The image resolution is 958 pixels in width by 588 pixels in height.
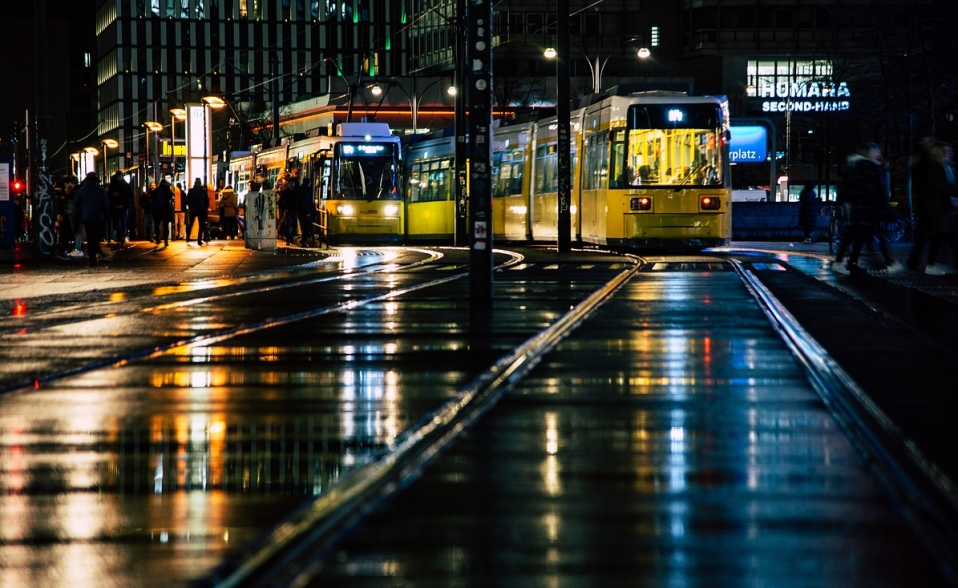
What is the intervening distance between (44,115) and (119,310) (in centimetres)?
1550

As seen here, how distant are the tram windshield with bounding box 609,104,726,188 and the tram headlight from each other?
0.31 m

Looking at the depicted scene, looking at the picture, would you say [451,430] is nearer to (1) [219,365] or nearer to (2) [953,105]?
(1) [219,365]

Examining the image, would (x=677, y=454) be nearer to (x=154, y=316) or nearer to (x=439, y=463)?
(x=439, y=463)

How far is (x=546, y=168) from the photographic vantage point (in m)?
42.8

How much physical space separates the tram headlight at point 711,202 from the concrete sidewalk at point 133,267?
8.27 m

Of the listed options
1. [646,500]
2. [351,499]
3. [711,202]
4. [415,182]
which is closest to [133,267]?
[711,202]

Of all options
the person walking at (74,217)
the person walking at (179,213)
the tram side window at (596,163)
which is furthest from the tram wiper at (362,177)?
the tram side window at (596,163)

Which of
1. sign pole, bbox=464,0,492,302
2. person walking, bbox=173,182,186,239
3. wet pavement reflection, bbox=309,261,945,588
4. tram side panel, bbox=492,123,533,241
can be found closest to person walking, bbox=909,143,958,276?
sign pole, bbox=464,0,492,302

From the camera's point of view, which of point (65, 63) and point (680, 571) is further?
point (65, 63)

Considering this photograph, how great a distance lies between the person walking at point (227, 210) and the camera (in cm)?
5620

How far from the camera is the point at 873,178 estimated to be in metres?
24.1

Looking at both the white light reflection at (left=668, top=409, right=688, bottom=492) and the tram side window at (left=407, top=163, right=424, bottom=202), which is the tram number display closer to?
the tram side window at (left=407, top=163, right=424, bottom=202)

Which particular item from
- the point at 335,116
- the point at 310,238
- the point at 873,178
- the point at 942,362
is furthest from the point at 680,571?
the point at 335,116

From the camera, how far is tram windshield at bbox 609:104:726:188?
115 feet
